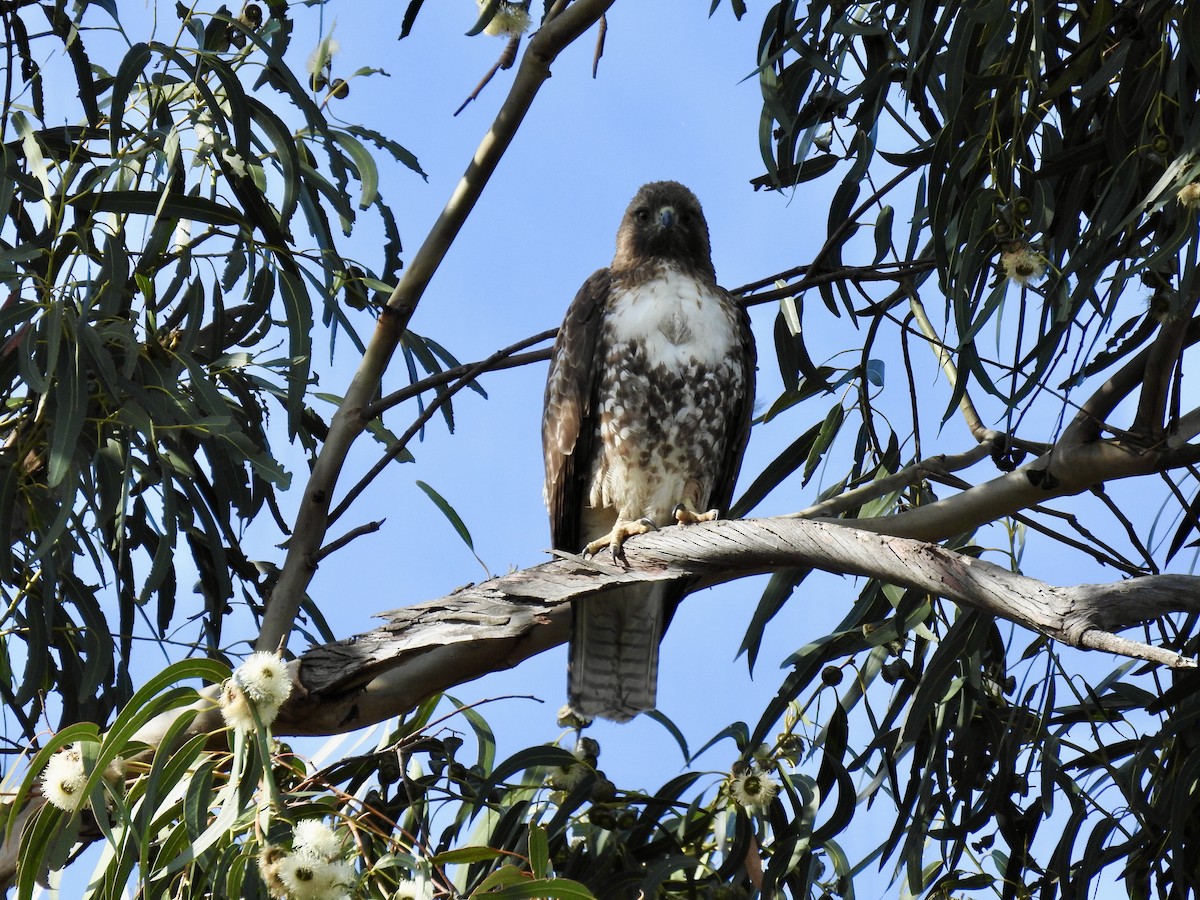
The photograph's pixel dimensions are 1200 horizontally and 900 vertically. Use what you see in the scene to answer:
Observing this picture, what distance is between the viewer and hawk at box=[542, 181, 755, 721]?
144 inches

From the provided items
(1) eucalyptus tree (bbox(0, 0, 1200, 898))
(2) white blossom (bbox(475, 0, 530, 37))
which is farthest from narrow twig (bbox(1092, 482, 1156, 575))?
(2) white blossom (bbox(475, 0, 530, 37))

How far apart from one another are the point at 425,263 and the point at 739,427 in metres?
1.09

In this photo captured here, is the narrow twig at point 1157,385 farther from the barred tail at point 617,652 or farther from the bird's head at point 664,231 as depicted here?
the bird's head at point 664,231

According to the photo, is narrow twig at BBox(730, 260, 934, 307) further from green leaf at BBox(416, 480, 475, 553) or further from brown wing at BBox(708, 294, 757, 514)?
green leaf at BBox(416, 480, 475, 553)

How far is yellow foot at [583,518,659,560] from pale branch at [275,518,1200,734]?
3cm

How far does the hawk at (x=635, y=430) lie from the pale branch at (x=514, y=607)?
64 cm

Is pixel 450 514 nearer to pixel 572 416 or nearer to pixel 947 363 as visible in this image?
pixel 572 416

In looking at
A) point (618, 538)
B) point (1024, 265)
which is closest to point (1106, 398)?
point (1024, 265)

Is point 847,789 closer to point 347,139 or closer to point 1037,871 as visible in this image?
point 1037,871

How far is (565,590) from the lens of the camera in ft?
9.07

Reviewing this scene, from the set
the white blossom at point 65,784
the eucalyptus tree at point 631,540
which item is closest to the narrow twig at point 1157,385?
the eucalyptus tree at point 631,540

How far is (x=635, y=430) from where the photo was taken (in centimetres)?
376

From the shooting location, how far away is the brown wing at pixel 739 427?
396 centimetres

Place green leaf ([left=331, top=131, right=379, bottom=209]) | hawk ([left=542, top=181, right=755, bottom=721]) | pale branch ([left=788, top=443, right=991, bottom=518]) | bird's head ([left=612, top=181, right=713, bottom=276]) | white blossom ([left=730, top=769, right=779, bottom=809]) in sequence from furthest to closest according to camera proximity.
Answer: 1. bird's head ([left=612, top=181, right=713, bottom=276])
2. hawk ([left=542, top=181, right=755, bottom=721])
3. green leaf ([left=331, top=131, right=379, bottom=209])
4. pale branch ([left=788, top=443, right=991, bottom=518])
5. white blossom ([left=730, top=769, right=779, bottom=809])
